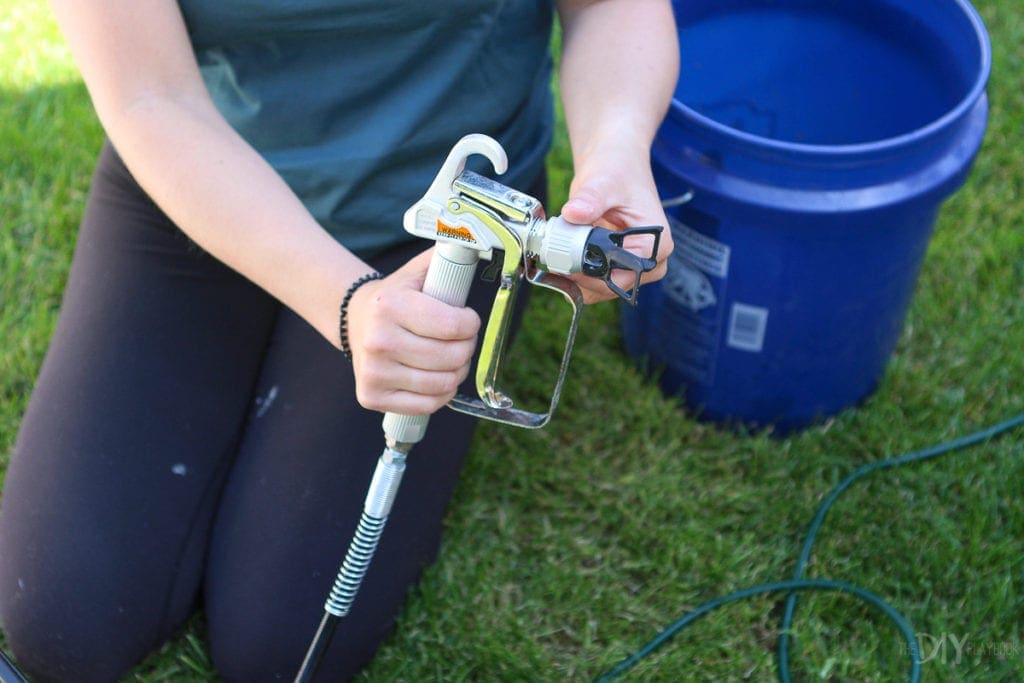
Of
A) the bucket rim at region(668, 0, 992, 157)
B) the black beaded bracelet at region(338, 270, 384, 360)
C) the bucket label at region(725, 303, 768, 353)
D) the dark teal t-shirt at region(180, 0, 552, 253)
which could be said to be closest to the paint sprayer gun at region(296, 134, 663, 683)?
the black beaded bracelet at region(338, 270, 384, 360)

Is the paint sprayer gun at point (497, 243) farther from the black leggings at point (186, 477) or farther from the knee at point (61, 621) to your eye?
the knee at point (61, 621)

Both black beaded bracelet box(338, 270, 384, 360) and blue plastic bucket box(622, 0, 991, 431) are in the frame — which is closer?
black beaded bracelet box(338, 270, 384, 360)

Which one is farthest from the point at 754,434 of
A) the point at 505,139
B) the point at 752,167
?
the point at 505,139

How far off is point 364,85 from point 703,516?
2.62 ft

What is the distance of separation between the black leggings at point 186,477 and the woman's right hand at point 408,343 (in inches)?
12.7

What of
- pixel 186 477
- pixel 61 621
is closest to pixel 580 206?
pixel 186 477

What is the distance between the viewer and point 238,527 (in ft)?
4.52

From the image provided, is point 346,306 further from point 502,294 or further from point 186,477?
point 186,477

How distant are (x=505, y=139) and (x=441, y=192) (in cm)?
49

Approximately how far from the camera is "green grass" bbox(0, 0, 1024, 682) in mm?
1445

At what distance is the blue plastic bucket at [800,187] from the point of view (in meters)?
1.42

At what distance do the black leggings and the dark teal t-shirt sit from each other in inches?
4.8

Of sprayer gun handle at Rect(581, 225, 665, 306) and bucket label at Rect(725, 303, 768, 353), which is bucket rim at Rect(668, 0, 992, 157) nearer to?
bucket label at Rect(725, 303, 768, 353)

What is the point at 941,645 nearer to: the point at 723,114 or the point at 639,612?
the point at 639,612
